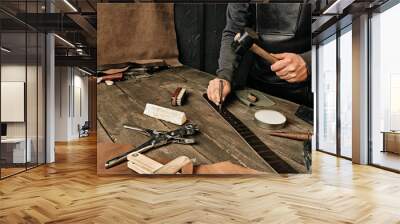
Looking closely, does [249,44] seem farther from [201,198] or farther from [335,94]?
[335,94]

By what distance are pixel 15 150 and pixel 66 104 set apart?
9.10 meters

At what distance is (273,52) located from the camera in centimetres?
621

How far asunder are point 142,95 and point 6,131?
219 cm

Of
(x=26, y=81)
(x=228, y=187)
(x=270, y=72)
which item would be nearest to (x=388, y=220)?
(x=228, y=187)

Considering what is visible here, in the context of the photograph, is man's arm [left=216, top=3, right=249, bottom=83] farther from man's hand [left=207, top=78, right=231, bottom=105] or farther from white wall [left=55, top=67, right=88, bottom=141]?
white wall [left=55, top=67, right=88, bottom=141]

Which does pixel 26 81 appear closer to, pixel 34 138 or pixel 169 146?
pixel 34 138

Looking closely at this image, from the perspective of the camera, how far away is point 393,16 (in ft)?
22.7

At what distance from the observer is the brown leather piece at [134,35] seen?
619cm

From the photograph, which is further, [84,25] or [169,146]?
[84,25]

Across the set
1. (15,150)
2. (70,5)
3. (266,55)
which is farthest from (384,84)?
(15,150)

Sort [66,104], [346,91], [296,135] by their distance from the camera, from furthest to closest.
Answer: [66,104], [346,91], [296,135]

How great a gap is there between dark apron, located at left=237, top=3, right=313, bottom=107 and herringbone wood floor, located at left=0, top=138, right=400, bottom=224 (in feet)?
4.54

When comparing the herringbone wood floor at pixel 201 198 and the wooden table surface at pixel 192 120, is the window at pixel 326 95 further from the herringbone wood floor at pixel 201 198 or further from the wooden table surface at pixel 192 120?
the wooden table surface at pixel 192 120

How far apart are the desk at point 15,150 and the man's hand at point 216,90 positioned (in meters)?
3.25
